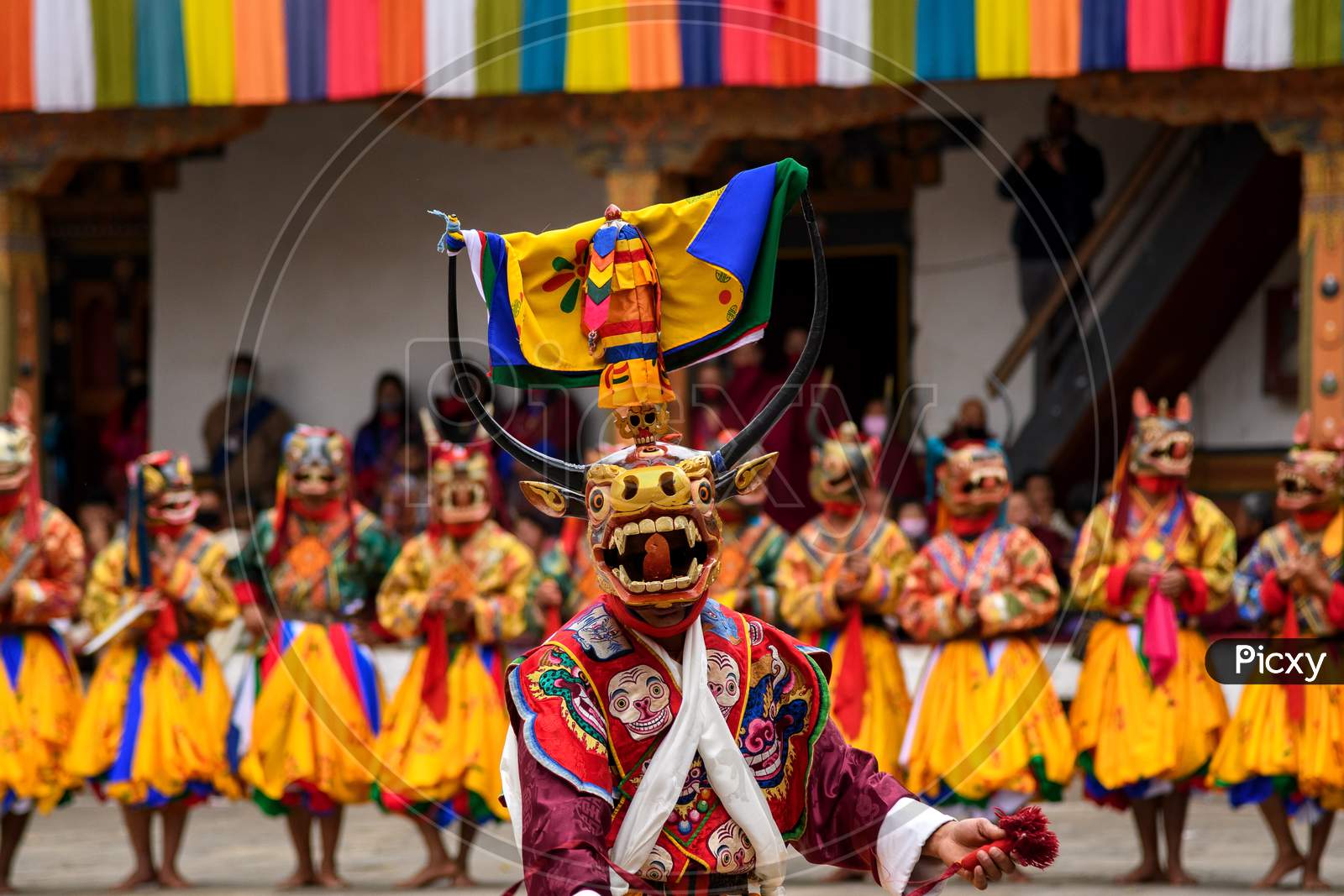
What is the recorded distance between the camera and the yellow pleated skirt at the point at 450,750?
9.12 m

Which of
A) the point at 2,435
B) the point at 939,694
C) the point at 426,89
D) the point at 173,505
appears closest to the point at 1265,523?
the point at 939,694

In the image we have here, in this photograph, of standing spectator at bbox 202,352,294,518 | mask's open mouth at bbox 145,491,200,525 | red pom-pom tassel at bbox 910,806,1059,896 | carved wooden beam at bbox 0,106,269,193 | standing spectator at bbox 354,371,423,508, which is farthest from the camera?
standing spectator at bbox 202,352,294,518

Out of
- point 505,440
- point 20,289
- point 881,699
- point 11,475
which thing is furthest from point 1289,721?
point 20,289

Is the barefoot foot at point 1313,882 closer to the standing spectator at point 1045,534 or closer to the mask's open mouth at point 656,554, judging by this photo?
the standing spectator at point 1045,534

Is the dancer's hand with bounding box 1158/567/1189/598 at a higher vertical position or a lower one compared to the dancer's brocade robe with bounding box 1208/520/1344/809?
higher

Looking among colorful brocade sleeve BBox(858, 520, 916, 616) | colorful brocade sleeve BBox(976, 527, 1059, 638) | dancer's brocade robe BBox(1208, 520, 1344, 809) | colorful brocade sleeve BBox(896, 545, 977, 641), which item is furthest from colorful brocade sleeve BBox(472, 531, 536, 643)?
dancer's brocade robe BBox(1208, 520, 1344, 809)

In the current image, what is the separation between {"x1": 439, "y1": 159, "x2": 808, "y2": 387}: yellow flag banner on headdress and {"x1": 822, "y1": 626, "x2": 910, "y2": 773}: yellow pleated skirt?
15.0 feet

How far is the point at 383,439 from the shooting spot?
13.3 metres

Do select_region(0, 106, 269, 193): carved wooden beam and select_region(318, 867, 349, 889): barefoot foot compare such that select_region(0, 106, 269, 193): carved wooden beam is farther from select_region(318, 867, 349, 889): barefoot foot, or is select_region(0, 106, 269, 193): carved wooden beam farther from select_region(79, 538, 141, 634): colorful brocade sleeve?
select_region(318, 867, 349, 889): barefoot foot

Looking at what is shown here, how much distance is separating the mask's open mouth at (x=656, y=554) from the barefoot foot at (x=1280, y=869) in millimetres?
5048

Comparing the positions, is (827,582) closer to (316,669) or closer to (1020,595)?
(1020,595)

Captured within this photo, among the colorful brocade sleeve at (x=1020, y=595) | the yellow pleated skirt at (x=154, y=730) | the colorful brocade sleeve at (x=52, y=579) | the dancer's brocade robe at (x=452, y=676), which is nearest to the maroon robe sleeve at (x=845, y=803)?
the colorful brocade sleeve at (x=1020, y=595)

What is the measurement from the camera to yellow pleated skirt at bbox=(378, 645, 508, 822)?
912 centimetres

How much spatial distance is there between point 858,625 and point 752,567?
55 centimetres
